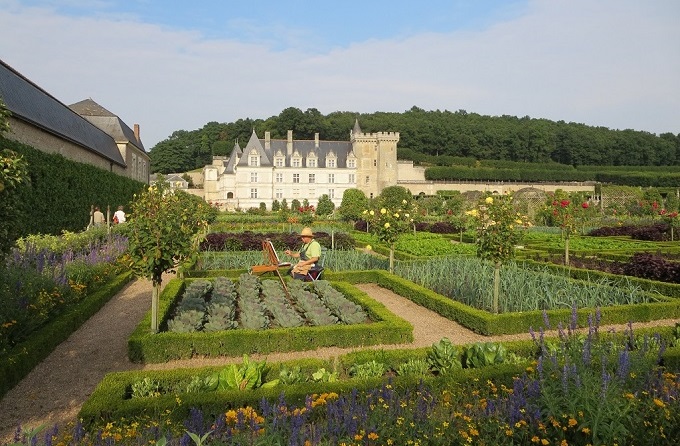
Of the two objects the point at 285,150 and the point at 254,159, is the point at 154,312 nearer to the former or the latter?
the point at 254,159

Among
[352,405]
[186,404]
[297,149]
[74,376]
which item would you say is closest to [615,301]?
[352,405]

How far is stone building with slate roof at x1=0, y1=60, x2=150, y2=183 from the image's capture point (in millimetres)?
16141

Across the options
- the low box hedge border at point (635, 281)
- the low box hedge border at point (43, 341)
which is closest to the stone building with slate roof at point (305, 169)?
the low box hedge border at point (635, 281)

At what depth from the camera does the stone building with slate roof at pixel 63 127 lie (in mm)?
16141

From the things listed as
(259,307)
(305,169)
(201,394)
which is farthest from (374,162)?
(201,394)

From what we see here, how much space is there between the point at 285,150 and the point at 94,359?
152ft

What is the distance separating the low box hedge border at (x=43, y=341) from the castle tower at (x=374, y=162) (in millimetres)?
44751

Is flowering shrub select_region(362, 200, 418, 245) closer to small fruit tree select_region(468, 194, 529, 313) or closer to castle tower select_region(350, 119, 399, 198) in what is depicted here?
small fruit tree select_region(468, 194, 529, 313)

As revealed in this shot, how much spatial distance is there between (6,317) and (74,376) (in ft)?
3.86

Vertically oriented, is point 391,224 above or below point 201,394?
above

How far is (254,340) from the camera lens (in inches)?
207

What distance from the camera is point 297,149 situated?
50.8 m

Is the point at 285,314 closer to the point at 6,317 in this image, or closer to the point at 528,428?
the point at 6,317

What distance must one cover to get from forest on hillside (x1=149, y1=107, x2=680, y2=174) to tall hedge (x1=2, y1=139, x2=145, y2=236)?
1985 inches
